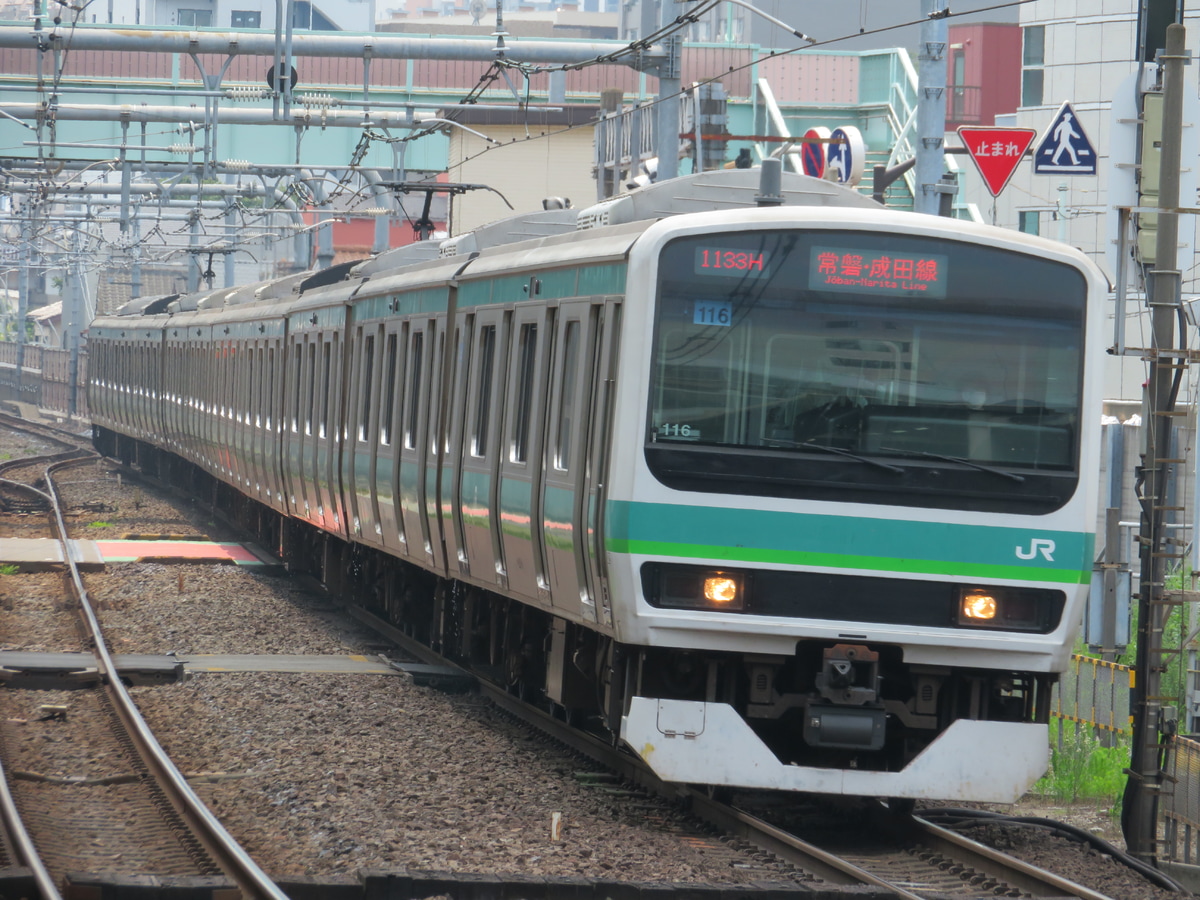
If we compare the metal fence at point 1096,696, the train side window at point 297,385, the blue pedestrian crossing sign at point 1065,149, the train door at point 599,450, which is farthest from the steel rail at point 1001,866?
the train side window at point 297,385

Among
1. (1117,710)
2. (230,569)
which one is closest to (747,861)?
(1117,710)

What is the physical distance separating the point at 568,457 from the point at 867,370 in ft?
5.50

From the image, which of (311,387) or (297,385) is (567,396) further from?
(297,385)

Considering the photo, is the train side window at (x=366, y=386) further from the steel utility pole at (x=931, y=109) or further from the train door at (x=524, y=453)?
the steel utility pole at (x=931, y=109)

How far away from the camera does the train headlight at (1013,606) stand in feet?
27.1

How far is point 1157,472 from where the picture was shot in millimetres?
8898

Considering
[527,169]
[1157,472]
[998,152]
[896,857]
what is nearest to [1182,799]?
[1157,472]

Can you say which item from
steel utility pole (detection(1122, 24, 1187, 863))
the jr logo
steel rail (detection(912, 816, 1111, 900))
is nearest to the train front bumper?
steel rail (detection(912, 816, 1111, 900))

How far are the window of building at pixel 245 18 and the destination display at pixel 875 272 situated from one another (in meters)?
67.9

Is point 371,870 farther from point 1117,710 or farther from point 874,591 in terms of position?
point 1117,710

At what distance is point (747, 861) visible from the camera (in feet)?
25.5

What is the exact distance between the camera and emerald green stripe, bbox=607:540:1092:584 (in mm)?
8148

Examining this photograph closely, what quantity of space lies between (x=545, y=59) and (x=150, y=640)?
6.80 metres

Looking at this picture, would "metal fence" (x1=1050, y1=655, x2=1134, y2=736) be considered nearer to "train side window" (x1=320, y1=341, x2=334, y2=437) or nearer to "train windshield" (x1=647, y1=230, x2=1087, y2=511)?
"train windshield" (x1=647, y1=230, x2=1087, y2=511)
